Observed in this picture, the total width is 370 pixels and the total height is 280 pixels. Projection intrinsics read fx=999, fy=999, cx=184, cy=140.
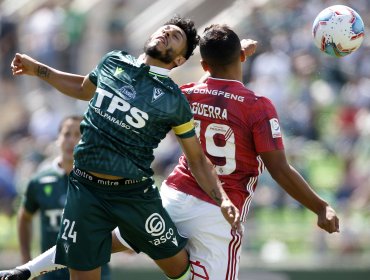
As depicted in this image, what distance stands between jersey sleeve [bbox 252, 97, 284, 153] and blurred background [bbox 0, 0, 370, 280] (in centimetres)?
578

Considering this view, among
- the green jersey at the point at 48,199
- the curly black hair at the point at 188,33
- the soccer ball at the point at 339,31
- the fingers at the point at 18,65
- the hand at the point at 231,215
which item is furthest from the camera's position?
the green jersey at the point at 48,199

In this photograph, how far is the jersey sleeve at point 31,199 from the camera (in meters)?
8.97

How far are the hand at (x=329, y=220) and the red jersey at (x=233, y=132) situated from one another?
56 centimetres

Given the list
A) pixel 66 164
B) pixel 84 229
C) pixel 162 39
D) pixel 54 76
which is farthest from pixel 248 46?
pixel 66 164

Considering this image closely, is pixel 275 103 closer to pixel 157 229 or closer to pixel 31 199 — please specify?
pixel 31 199

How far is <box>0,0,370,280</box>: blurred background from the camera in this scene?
13.0 m

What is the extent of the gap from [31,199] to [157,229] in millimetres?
2262

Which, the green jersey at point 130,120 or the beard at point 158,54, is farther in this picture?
the beard at point 158,54

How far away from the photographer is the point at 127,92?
6910 mm

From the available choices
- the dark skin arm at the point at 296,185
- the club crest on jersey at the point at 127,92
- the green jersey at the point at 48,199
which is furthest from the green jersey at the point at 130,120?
the green jersey at the point at 48,199

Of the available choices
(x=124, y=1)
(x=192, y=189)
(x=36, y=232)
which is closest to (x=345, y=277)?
(x=36, y=232)

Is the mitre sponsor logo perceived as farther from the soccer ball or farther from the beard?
the soccer ball

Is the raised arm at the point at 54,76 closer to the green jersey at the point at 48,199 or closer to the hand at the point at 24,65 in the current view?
the hand at the point at 24,65

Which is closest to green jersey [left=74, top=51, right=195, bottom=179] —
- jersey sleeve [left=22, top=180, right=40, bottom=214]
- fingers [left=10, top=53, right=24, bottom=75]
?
fingers [left=10, top=53, right=24, bottom=75]
